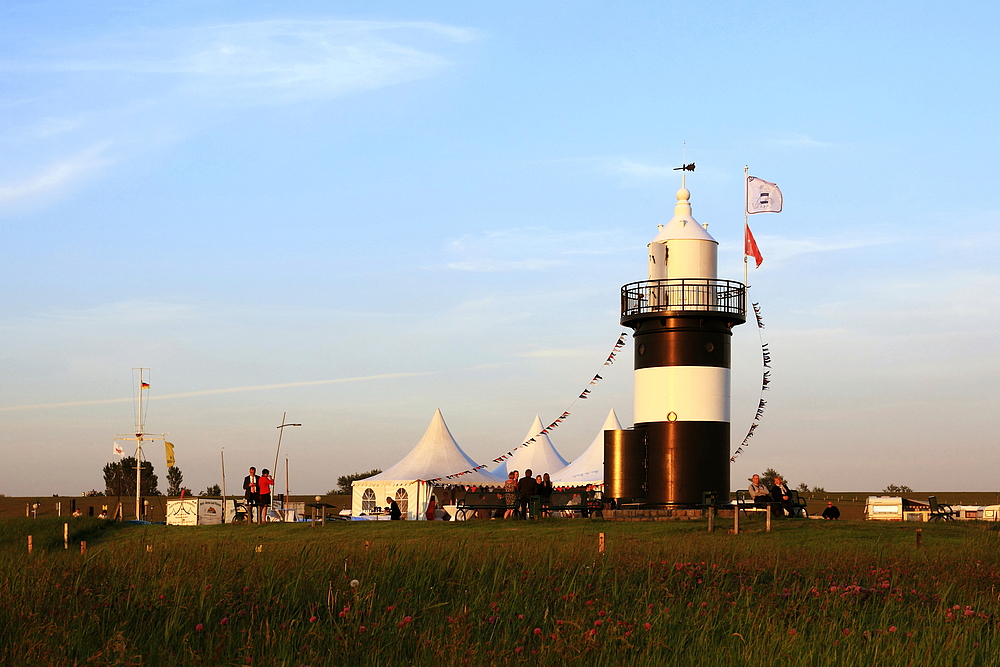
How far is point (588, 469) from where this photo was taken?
137 ft

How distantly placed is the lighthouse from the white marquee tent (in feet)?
42.3

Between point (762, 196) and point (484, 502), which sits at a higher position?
point (762, 196)

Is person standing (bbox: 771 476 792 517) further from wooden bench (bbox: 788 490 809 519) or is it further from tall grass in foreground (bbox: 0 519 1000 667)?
tall grass in foreground (bbox: 0 519 1000 667)

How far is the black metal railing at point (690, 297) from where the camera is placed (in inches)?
1191

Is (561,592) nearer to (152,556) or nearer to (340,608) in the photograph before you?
(340,608)

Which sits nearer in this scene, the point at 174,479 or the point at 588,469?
the point at 588,469

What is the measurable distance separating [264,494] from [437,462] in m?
14.4

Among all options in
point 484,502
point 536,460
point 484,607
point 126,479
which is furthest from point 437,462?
point 126,479

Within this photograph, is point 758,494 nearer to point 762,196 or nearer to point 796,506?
point 796,506

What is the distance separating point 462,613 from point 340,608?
1.26 meters

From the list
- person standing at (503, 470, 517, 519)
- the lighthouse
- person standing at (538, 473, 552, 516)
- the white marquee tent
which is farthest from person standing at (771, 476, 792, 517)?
the white marquee tent

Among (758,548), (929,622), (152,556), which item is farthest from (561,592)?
(758,548)

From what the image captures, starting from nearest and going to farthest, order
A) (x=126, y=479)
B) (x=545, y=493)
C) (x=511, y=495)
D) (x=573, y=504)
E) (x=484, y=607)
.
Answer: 1. (x=484, y=607)
2. (x=573, y=504)
3. (x=511, y=495)
4. (x=545, y=493)
5. (x=126, y=479)

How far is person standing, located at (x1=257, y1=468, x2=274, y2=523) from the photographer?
30.3m
